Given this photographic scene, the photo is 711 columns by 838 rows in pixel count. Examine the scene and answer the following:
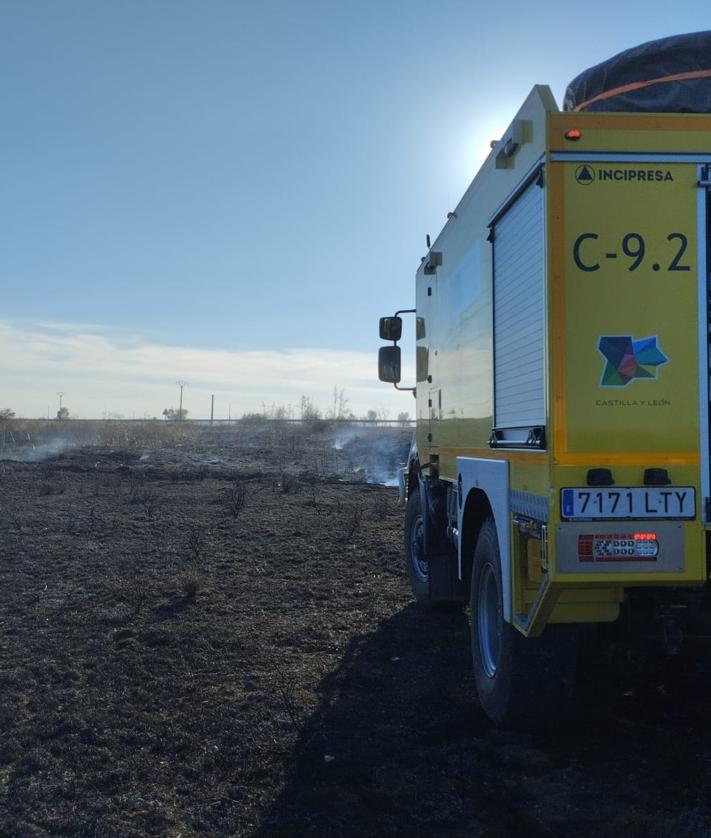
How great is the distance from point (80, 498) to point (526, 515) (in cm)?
1482

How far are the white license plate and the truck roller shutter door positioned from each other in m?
0.41

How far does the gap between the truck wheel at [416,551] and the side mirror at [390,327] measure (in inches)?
76.3

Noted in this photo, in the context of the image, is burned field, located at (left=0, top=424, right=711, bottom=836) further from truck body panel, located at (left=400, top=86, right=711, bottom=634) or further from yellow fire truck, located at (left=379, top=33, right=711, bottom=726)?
truck body panel, located at (left=400, top=86, right=711, bottom=634)

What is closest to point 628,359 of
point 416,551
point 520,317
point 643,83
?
point 520,317

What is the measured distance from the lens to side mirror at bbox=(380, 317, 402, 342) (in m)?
10.6

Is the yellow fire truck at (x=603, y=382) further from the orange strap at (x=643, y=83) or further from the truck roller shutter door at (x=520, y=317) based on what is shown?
the orange strap at (x=643, y=83)

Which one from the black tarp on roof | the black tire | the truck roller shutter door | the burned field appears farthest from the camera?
the black tarp on roof

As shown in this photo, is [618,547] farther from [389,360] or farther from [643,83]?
[389,360]

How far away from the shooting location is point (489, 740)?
5.25 meters

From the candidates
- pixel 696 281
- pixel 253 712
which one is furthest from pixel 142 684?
pixel 696 281

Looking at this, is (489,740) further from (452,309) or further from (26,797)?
(452,309)

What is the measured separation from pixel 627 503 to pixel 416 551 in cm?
533

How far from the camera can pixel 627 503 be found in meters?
4.12

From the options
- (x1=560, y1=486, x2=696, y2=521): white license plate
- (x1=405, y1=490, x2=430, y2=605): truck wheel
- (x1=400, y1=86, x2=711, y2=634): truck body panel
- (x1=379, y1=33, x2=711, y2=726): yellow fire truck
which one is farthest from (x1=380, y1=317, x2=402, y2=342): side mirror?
(x1=560, y1=486, x2=696, y2=521): white license plate
